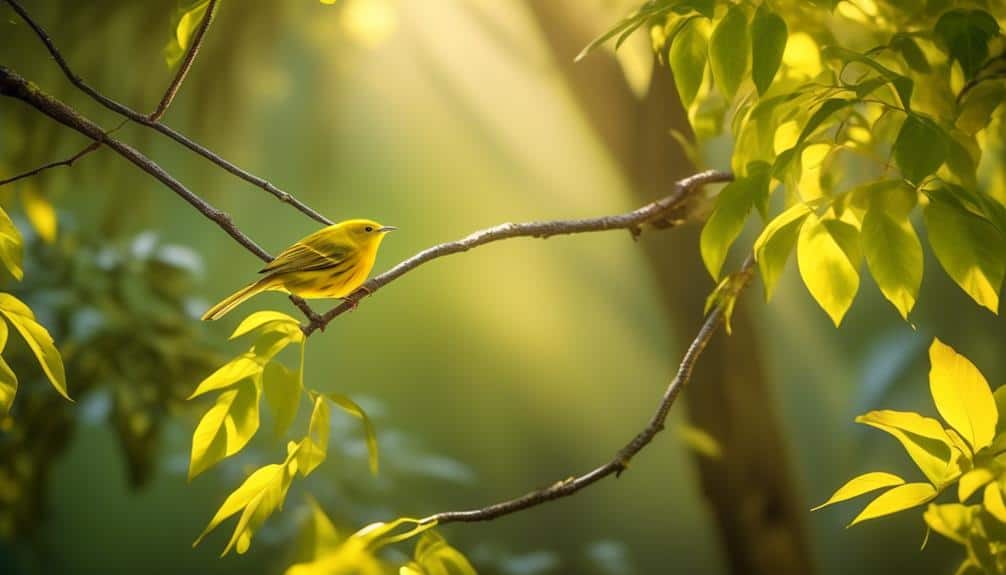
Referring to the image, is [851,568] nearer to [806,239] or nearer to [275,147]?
Answer: [275,147]

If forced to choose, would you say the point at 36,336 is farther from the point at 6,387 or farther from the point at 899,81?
the point at 899,81

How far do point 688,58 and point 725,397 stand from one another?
2.37 feet

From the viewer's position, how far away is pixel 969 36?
396 mm

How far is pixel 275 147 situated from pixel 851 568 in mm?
1275

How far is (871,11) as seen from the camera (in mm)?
559

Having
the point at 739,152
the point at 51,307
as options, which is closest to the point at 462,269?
the point at 51,307

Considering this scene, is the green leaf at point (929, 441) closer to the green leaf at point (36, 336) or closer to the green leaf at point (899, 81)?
the green leaf at point (899, 81)

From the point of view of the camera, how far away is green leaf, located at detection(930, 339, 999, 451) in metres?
0.34

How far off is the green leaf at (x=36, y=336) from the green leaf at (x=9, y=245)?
0.02 metres

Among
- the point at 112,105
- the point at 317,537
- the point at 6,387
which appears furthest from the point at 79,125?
the point at 317,537

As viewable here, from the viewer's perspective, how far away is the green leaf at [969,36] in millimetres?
394

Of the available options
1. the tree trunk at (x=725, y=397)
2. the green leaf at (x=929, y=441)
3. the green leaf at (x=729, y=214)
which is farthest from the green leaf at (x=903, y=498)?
the tree trunk at (x=725, y=397)

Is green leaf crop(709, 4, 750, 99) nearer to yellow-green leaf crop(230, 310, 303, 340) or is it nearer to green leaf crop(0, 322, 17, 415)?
yellow-green leaf crop(230, 310, 303, 340)

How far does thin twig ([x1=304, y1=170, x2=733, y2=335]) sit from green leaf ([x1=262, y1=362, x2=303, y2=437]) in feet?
0.12
